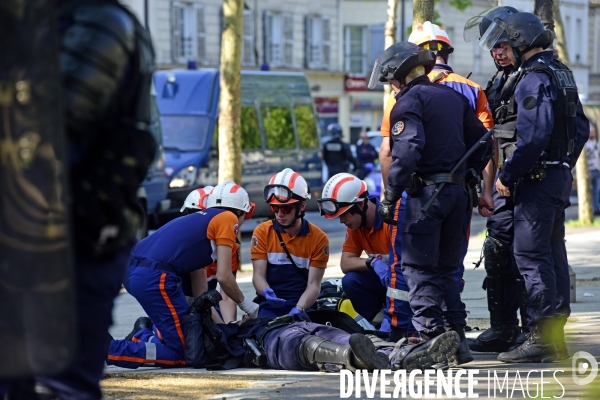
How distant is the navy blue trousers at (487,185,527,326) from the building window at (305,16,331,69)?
125ft

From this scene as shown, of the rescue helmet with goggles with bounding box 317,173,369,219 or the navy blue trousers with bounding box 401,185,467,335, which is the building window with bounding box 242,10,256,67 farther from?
the navy blue trousers with bounding box 401,185,467,335

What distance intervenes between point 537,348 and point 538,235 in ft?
2.10

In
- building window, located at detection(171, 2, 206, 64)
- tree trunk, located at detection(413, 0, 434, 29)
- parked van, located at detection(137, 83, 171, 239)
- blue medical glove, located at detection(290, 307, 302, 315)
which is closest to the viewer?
blue medical glove, located at detection(290, 307, 302, 315)

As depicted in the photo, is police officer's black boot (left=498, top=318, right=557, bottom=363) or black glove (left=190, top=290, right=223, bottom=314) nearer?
police officer's black boot (left=498, top=318, right=557, bottom=363)

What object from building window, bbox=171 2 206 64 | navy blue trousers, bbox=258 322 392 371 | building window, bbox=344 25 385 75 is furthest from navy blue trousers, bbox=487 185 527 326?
building window, bbox=344 25 385 75

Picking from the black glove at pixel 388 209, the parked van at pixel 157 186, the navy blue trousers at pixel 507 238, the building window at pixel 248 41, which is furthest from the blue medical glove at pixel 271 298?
the building window at pixel 248 41

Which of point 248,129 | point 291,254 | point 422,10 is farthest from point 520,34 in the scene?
point 248,129

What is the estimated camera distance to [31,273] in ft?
6.64

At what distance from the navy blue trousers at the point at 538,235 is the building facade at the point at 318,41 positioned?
1220 inches

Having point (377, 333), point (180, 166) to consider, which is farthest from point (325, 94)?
point (377, 333)

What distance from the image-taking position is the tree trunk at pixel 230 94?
12.0 meters

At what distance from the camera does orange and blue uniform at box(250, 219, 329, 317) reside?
736 cm

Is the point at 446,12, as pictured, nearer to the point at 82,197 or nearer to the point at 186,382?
the point at 186,382

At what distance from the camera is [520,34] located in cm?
626
